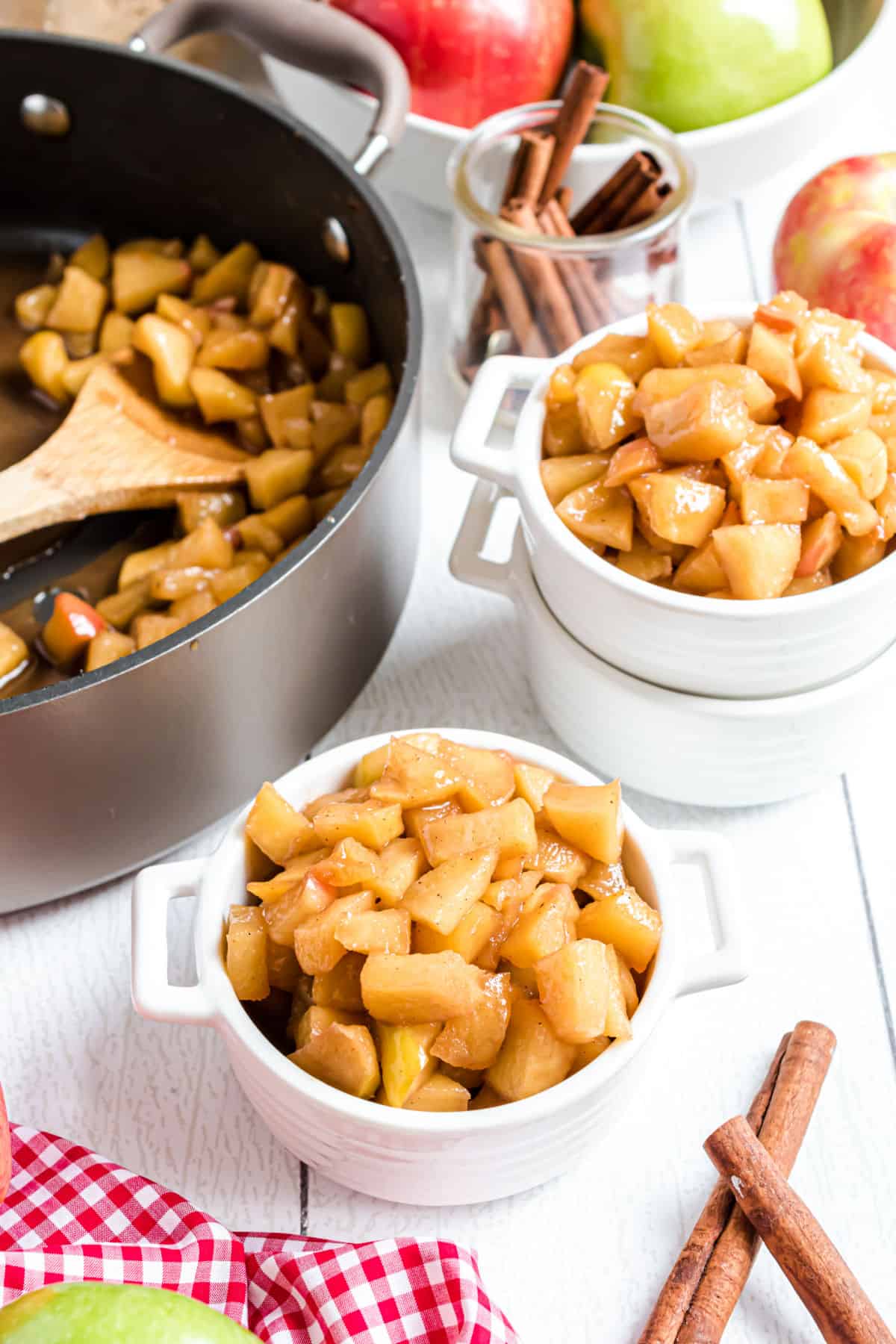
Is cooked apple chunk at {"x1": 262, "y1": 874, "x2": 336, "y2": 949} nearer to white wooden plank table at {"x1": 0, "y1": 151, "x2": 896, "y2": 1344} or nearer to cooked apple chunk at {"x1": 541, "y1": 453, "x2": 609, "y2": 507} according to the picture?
white wooden plank table at {"x1": 0, "y1": 151, "x2": 896, "y2": 1344}

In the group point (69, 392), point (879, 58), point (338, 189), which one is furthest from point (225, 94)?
point (879, 58)

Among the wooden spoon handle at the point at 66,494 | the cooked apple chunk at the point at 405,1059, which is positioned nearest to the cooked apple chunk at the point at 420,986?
the cooked apple chunk at the point at 405,1059

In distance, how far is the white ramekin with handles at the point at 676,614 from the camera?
85cm

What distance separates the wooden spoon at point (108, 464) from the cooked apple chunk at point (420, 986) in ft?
1.76

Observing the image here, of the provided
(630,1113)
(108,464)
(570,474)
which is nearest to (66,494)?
(108,464)

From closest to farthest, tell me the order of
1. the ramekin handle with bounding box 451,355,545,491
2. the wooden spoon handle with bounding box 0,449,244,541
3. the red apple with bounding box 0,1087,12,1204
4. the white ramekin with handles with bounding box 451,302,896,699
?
1. the red apple with bounding box 0,1087,12,1204
2. the white ramekin with handles with bounding box 451,302,896,699
3. the ramekin handle with bounding box 451,355,545,491
4. the wooden spoon handle with bounding box 0,449,244,541

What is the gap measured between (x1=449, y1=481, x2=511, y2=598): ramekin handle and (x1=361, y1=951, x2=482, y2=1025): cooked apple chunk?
35 cm

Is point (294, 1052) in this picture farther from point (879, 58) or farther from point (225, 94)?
point (879, 58)

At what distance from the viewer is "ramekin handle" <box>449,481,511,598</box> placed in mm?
1021

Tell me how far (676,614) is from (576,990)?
0.25 metres

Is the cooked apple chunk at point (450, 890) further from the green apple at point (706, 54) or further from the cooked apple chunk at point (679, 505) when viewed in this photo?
the green apple at point (706, 54)

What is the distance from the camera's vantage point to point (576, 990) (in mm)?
718

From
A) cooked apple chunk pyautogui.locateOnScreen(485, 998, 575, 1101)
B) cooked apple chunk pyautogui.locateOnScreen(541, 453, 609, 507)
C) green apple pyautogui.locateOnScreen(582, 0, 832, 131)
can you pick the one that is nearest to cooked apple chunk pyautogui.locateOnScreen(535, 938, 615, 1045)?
cooked apple chunk pyautogui.locateOnScreen(485, 998, 575, 1101)

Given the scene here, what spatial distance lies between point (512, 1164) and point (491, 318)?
2.43 ft
